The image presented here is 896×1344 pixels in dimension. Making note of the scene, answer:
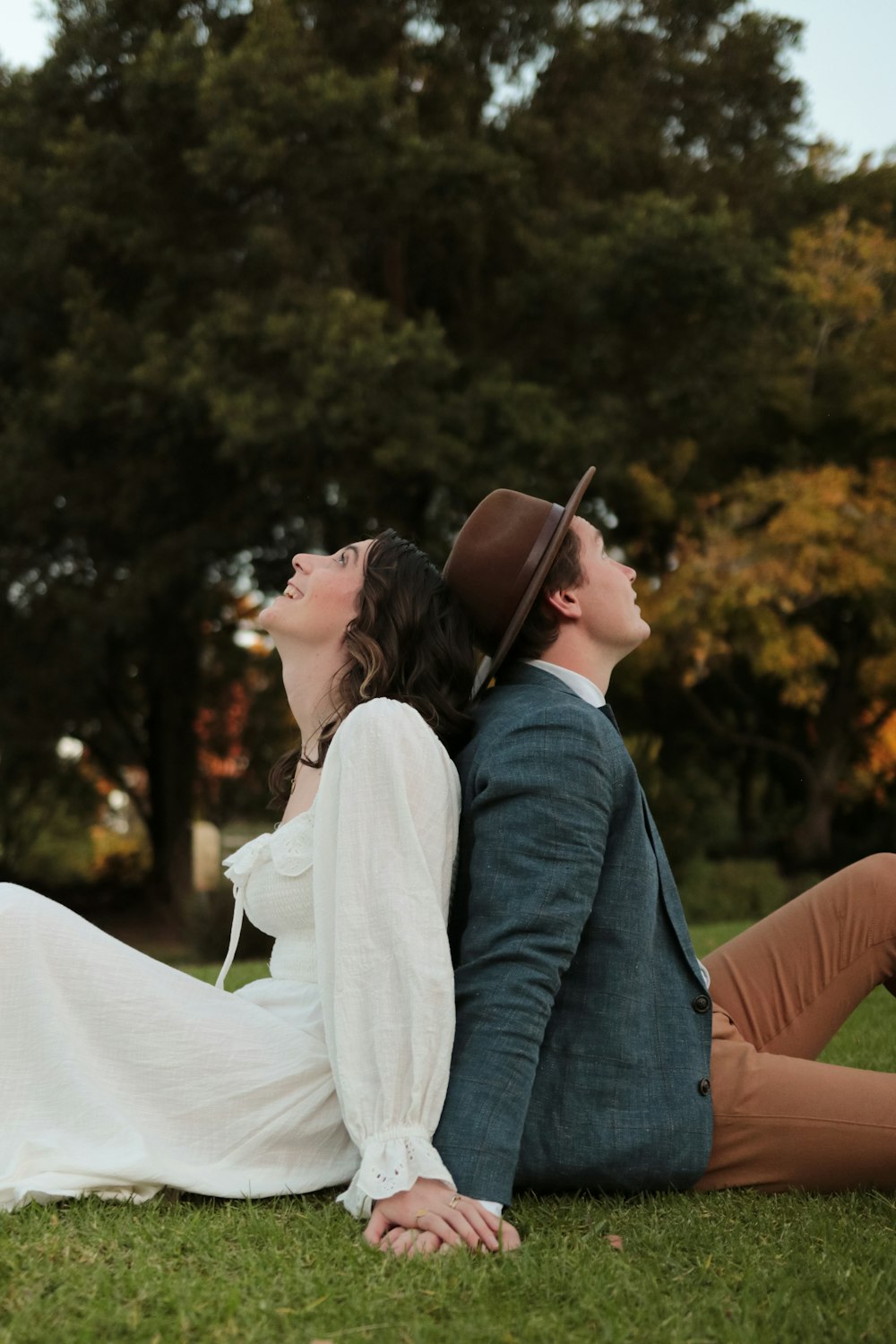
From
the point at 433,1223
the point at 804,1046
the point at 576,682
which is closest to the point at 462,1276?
the point at 433,1223

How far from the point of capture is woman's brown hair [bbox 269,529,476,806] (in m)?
3.13

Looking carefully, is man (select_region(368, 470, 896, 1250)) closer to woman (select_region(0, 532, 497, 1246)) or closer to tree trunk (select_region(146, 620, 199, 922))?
woman (select_region(0, 532, 497, 1246))

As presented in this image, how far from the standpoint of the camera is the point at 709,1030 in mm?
2900

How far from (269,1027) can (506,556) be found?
3.76ft

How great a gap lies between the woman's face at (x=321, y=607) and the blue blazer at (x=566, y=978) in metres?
0.49

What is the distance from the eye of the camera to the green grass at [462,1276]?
2.14m

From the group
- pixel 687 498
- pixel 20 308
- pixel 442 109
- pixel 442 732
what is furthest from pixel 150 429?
pixel 442 732

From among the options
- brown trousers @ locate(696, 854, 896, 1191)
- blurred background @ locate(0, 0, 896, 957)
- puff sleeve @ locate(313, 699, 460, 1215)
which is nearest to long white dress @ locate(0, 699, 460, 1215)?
puff sleeve @ locate(313, 699, 460, 1215)

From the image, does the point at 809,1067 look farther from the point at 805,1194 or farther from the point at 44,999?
the point at 44,999

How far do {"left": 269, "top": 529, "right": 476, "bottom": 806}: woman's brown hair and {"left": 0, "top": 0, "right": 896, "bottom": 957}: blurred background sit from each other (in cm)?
1179

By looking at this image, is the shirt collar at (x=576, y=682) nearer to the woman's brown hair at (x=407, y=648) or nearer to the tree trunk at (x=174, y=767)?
the woman's brown hair at (x=407, y=648)

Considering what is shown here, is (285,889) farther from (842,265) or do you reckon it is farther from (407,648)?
(842,265)

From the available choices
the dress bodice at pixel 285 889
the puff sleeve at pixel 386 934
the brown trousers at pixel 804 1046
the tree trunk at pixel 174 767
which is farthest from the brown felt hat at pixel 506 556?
the tree trunk at pixel 174 767

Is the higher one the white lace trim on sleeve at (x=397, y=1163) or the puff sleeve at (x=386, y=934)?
the puff sleeve at (x=386, y=934)
